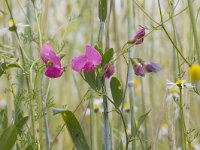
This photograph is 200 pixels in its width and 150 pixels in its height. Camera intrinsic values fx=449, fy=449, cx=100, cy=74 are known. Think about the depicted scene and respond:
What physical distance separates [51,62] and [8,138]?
0.15 metres

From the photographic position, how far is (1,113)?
37.2 inches

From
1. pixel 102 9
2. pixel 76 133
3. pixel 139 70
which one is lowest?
pixel 76 133

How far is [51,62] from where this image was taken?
738mm

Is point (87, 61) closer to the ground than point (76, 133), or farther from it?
farther from it

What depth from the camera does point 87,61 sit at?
71 centimetres

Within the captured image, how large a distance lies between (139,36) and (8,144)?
287mm

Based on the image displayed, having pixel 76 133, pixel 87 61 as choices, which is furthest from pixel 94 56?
pixel 76 133

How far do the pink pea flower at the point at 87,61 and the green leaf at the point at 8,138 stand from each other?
148mm

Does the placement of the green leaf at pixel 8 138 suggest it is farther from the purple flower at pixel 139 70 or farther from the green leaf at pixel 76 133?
the purple flower at pixel 139 70

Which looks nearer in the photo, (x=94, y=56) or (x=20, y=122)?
(x=94, y=56)

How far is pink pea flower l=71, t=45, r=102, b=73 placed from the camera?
72 centimetres

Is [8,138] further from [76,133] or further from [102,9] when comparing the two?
[102,9]

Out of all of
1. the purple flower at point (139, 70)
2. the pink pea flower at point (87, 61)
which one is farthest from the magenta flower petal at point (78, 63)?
the purple flower at point (139, 70)

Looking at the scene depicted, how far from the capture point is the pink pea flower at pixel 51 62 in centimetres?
74
